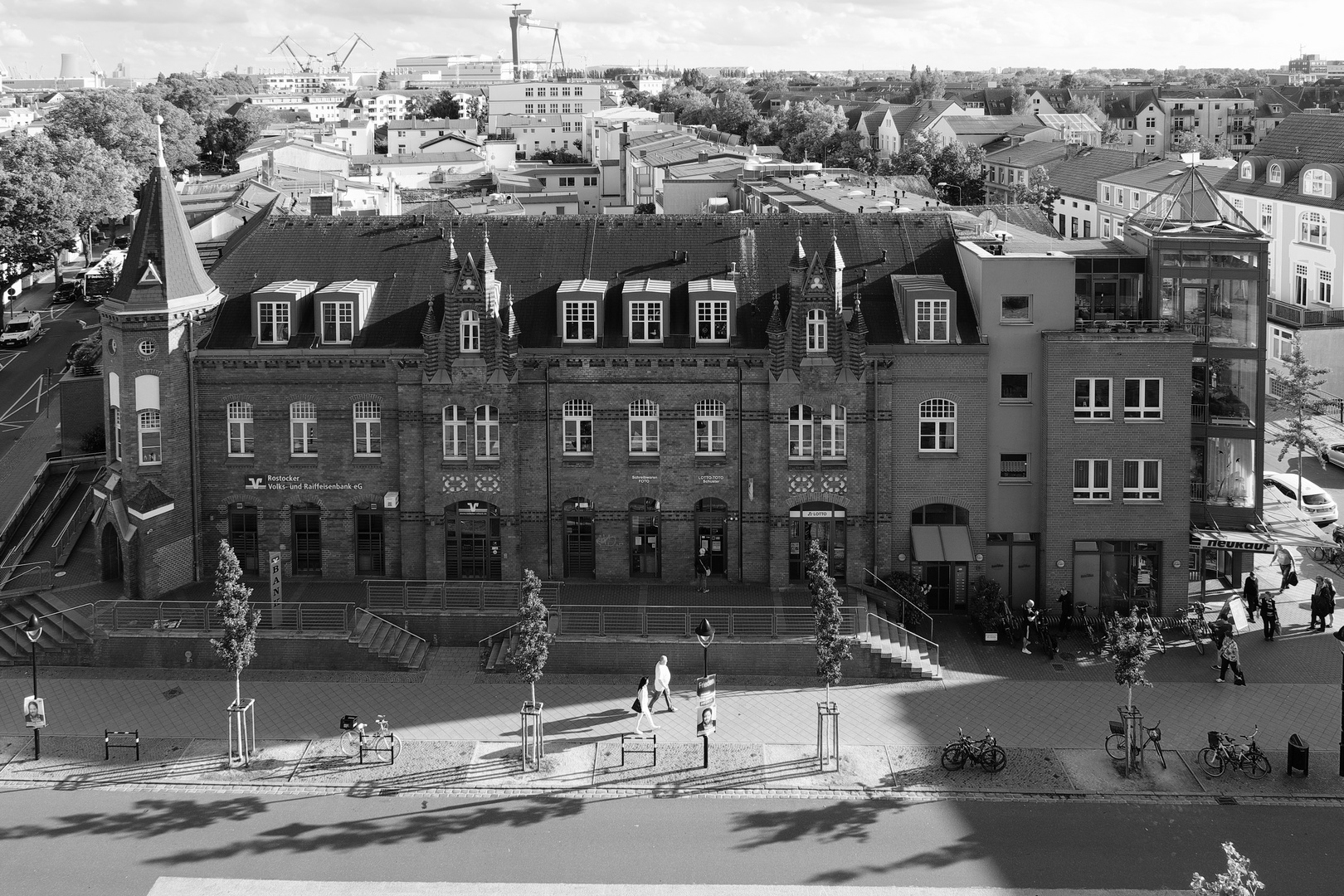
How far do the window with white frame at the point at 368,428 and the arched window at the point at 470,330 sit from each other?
3.56 m

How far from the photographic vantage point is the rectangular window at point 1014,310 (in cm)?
4553

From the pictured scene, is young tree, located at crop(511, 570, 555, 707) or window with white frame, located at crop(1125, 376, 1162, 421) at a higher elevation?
window with white frame, located at crop(1125, 376, 1162, 421)

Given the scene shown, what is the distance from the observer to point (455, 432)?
45.9m

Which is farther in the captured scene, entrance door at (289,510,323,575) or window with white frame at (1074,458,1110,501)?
entrance door at (289,510,323,575)

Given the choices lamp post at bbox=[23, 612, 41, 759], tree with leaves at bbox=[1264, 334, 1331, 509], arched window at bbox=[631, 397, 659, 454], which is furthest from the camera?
tree with leaves at bbox=[1264, 334, 1331, 509]

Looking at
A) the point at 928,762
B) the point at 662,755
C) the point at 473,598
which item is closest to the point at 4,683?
the point at 473,598

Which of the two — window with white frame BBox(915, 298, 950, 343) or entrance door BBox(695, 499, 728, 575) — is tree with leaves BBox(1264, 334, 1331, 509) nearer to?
window with white frame BBox(915, 298, 950, 343)

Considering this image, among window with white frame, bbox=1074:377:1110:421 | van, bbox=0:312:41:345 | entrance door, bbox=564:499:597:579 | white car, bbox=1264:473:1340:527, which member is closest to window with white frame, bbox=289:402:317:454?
entrance door, bbox=564:499:597:579

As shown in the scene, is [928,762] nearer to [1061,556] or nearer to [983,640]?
[983,640]

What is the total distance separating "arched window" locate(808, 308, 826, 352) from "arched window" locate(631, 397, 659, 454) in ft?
17.5

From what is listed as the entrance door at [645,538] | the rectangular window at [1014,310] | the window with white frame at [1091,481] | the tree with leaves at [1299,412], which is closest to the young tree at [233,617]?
the entrance door at [645,538]

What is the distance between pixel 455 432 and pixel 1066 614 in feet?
66.2

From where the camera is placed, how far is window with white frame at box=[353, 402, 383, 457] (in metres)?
46.3

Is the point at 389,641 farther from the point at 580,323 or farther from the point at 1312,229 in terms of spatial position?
the point at 1312,229
